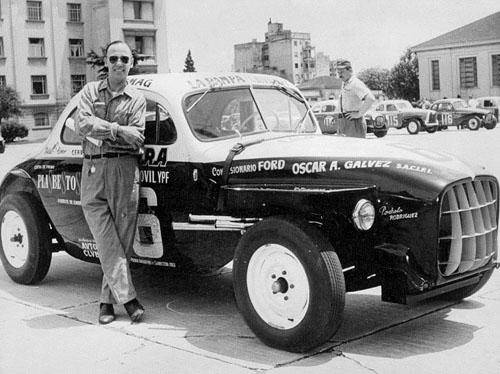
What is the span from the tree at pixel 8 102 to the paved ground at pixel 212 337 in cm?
4613

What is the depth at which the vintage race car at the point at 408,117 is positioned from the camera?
35.4 m

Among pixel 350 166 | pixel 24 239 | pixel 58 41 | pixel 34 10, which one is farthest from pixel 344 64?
pixel 34 10

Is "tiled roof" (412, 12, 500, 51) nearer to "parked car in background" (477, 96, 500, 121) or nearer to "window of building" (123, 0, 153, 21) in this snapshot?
"parked car in background" (477, 96, 500, 121)

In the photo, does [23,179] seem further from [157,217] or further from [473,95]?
[473,95]

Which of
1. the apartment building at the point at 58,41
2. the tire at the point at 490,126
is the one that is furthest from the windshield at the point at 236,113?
the apartment building at the point at 58,41

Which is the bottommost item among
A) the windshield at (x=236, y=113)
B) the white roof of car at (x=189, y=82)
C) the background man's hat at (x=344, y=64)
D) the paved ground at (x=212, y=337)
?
the paved ground at (x=212, y=337)

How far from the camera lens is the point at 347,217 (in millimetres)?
4586

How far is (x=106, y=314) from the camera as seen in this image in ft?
17.6

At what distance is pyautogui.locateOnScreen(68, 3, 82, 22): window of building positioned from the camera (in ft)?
191

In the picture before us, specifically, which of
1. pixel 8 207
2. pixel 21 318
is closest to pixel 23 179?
pixel 8 207

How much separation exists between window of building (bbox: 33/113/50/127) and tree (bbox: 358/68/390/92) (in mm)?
58103

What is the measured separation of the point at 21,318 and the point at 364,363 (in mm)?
2565

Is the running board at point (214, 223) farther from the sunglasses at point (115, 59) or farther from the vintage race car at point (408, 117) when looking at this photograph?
the vintage race car at point (408, 117)

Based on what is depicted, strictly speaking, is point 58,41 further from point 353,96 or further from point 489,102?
point 353,96
